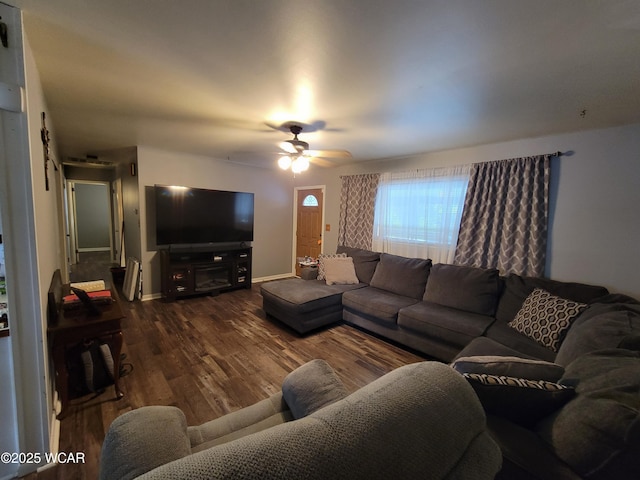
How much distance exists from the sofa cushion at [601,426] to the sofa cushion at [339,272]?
9.17ft

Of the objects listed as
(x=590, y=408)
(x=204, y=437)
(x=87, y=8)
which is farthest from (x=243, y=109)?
(x=590, y=408)

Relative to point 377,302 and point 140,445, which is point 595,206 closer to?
point 377,302

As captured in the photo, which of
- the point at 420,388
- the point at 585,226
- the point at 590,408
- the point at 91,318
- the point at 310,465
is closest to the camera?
the point at 310,465

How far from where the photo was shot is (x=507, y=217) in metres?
2.98

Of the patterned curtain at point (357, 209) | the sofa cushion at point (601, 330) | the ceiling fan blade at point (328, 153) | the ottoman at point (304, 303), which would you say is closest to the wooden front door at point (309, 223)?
the patterned curtain at point (357, 209)

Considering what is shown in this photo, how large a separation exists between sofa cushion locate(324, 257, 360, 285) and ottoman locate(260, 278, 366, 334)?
108 millimetres

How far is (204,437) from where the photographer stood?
1.11 meters

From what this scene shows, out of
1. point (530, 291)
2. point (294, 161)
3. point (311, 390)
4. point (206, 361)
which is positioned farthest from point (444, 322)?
point (206, 361)

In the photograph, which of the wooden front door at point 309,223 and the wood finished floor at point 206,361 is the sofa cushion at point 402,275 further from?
A: the wooden front door at point 309,223

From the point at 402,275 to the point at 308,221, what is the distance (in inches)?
105

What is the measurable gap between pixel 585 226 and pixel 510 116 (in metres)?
1.37

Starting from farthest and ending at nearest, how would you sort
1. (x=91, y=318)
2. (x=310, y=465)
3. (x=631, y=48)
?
(x=91, y=318) < (x=631, y=48) < (x=310, y=465)

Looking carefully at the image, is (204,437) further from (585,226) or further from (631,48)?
(585,226)

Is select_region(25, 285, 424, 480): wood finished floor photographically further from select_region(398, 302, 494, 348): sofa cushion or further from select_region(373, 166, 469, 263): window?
select_region(373, 166, 469, 263): window
